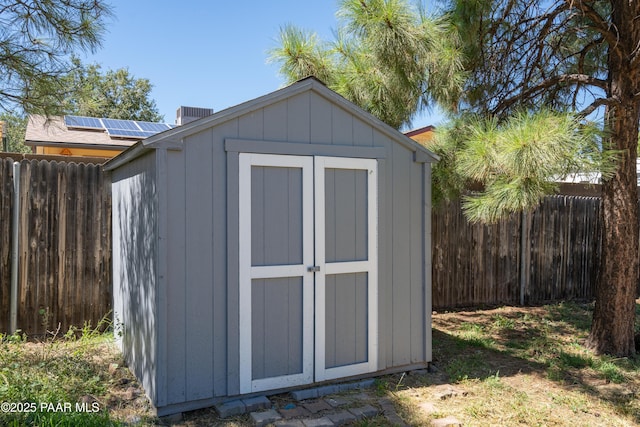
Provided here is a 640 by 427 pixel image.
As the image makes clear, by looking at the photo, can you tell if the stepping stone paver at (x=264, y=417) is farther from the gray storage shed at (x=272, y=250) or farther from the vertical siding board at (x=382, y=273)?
the vertical siding board at (x=382, y=273)

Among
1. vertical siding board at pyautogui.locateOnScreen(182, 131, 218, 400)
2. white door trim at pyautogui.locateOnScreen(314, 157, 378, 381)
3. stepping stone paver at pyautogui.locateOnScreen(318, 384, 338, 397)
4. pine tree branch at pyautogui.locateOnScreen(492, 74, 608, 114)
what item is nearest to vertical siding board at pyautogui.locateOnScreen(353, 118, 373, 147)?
white door trim at pyautogui.locateOnScreen(314, 157, 378, 381)

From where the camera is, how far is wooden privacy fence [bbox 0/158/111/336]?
4.45m

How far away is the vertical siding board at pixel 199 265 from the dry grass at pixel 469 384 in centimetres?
27

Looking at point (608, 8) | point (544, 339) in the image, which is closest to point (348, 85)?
point (608, 8)

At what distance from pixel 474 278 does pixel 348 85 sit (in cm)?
310

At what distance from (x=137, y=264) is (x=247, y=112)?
1412mm

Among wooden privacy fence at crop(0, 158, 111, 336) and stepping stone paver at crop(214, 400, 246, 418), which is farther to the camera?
wooden privacy fence at crop(0, 158, 111, 336)

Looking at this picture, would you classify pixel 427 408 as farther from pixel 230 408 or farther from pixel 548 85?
pixel 548 85

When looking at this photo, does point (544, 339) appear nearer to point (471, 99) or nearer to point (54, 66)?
point (471, 99)

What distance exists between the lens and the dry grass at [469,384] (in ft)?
10.8

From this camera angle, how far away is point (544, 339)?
17.4 feet

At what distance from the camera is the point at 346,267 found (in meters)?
3.86

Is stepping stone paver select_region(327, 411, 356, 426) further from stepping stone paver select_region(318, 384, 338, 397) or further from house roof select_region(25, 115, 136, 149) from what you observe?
house roof select_region(25, 115, 136, 149)

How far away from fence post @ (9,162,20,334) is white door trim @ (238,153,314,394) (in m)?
2.35
